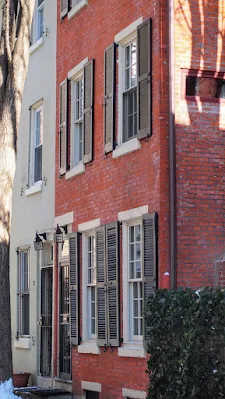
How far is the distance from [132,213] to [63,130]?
3.79 meters

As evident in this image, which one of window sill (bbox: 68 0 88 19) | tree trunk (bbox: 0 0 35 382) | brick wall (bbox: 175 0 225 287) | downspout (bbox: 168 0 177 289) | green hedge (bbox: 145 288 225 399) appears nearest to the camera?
green hedge (bbox: 145 288 225 399)

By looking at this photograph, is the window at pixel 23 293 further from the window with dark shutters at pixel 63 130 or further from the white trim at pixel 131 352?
the white trim at pixel 131 352

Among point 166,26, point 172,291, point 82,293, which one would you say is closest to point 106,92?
point 166,26

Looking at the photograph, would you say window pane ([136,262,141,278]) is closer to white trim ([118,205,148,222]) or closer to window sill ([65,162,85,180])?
white trim ([118,205,148,222])

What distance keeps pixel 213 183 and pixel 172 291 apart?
2.39 m

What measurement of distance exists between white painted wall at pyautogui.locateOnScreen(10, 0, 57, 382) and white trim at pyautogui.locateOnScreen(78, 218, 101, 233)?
1677 millimetres

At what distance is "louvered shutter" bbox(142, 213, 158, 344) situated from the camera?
1297 cm

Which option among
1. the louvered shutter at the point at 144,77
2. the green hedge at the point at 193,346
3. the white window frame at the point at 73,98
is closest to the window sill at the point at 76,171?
the white window frame at the point at 73,98

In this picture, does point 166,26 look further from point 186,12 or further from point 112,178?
point 112,178

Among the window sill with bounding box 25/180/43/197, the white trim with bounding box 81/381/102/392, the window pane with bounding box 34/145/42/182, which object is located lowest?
the white trim with bounding box 81/381/102/392

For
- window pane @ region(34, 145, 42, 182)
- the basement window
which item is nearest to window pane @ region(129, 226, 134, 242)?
the basement window

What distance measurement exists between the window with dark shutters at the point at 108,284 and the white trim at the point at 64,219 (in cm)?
151

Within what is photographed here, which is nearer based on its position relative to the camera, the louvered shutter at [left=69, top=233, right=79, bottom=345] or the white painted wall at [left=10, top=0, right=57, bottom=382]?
the louvered shutter at [left=69, top=233, right=79, bottom=345]

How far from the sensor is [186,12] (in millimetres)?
13430
